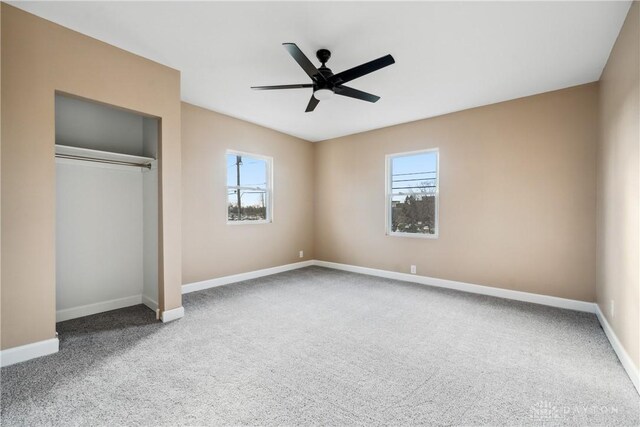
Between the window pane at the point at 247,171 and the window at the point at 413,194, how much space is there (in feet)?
7.58

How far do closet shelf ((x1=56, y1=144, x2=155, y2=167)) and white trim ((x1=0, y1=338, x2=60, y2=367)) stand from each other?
186 cm

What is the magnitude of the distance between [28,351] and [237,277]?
8.82ft

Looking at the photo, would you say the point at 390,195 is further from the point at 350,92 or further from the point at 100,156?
the point at 100,156

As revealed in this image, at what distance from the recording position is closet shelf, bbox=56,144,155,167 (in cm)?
302

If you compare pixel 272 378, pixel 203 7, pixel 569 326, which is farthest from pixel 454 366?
pixel 203 7

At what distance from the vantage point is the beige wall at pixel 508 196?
3459mm

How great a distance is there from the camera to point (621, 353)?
2285 millimetres

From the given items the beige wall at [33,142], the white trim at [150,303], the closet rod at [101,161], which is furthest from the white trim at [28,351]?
the closet rod at [101,161]

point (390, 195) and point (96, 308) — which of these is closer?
point (96, 308)

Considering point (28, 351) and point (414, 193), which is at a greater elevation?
point (414, 193)

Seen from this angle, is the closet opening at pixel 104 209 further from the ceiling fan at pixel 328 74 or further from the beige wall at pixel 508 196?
the beige wall at pixel 508 196

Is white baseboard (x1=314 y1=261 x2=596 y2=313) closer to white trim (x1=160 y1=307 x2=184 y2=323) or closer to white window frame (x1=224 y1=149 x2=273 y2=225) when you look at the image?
white window frame (x1=224 y1=149 x2=273 y2=225)

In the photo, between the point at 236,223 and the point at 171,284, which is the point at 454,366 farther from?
the point at 236,223

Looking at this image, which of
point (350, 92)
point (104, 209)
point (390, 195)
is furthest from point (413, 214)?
point (104, 209)
